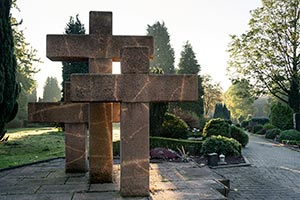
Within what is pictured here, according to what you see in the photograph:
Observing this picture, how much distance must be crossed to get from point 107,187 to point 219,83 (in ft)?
156

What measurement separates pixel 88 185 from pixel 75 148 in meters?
1.71

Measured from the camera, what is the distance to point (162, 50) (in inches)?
1857

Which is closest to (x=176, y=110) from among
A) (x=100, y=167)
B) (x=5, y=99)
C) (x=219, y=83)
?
(x=219, y=83)

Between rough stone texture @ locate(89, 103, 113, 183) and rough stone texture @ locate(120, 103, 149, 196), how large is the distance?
4.78 feet

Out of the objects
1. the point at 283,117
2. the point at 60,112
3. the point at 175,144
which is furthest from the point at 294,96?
the point at 60,112

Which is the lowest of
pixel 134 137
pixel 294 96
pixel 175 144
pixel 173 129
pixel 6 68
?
pixel 175 144

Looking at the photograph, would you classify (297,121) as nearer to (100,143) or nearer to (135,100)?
(100,143)

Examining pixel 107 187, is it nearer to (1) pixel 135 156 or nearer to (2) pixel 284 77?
(1) pixel 135 156

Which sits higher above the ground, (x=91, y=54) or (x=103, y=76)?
(x=91, y=54)

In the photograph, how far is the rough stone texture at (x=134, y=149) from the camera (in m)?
5.32

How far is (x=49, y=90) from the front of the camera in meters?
80.8

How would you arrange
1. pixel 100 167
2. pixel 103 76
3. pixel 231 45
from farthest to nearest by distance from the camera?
1. pixel 231 45
2. pixel 100 167
3. pixel 103 76

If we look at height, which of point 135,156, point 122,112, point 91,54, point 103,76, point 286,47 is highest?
point 286,47

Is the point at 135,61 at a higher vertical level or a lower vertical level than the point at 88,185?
higher
